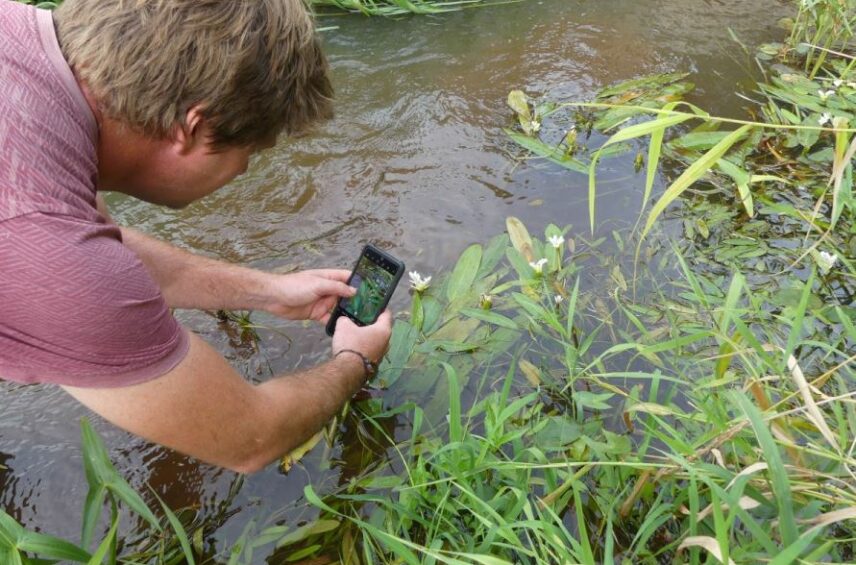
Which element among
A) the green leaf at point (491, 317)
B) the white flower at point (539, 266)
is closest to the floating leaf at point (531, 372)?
the green leaf at point (491, 317)

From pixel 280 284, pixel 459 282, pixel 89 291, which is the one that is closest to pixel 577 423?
pixel 459 282

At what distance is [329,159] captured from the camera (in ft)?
11.3

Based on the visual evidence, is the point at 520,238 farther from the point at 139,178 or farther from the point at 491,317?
the point at 139,178

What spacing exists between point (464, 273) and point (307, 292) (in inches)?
25.8

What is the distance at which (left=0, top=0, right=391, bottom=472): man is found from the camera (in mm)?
1348

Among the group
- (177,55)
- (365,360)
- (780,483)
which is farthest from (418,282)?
(780,483)

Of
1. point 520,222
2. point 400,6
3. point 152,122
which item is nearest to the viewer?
point 152,122

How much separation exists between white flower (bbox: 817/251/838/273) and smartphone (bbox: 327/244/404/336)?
153cm

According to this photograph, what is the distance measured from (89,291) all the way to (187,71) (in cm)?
58

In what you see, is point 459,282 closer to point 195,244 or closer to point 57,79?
point 195,244

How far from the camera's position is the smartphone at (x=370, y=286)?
7.14 ft

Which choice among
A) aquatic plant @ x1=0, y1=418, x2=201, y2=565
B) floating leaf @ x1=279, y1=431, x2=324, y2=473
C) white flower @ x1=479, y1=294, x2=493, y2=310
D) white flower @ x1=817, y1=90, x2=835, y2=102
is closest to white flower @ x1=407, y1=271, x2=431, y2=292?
white flower @ x1=479, y1=294, x2=493, y2=310

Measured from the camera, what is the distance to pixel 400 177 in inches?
133

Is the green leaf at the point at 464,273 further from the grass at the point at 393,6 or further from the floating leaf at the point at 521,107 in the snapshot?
the grass at the point at 393,6
